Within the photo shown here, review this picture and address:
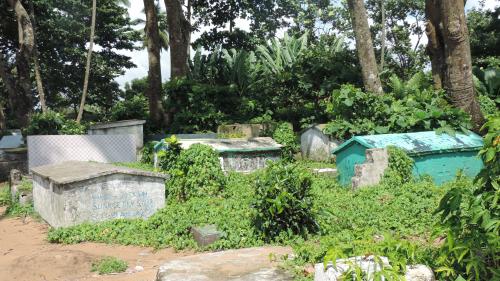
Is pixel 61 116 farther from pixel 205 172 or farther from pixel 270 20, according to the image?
pixel 270 20

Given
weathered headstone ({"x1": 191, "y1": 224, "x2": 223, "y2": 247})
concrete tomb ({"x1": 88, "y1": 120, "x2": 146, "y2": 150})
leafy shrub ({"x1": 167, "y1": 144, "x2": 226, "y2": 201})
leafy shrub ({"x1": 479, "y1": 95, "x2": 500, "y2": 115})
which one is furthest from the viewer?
concrete tomb ({"x1": 88, "y1": 120, "x2": 146, "y2": 150})

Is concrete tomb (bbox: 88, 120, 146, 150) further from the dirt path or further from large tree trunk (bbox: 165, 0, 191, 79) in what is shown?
the dirt path

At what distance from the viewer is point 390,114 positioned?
12.5 meters

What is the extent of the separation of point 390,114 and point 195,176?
5590 millimetres

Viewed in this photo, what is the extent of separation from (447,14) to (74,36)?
2602cm

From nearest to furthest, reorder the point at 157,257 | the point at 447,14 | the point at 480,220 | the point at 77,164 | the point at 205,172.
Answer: the point at 480,220
the point at 157,257
the point at 205,172
the point at 77,164
the point at 447,14

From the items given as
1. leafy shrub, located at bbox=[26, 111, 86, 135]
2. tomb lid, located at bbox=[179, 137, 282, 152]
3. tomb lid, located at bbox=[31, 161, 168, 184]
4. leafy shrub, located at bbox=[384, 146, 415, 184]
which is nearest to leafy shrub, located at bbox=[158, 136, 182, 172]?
tomb lid, located at bbox=[31, 161, 168, 184]

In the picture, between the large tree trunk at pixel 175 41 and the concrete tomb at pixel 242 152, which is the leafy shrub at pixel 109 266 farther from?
the large tree trunk at pixel 175 41

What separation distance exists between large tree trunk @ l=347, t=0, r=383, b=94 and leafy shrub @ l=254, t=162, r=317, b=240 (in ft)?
25.9

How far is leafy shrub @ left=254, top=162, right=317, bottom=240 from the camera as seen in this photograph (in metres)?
6.52

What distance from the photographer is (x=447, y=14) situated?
11625mm

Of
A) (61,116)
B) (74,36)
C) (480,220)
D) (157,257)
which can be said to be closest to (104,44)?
(74,36)

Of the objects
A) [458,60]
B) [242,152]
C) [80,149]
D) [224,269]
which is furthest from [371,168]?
[80,149]

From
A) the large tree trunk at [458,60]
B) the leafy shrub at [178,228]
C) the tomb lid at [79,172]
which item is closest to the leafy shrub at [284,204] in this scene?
the leafy shrub at [178,228]
